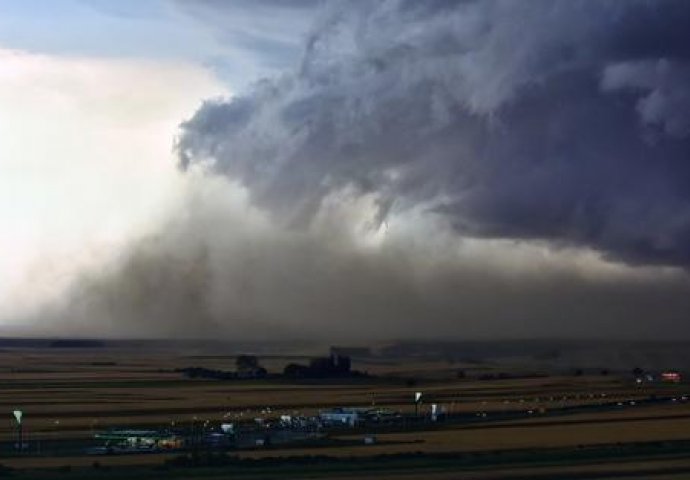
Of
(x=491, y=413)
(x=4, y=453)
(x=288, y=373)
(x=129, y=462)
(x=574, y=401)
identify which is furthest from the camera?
(x=288, y=373)

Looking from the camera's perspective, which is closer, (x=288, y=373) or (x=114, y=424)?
(x=114, y=424)

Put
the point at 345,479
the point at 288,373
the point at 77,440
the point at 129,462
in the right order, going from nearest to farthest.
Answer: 1. the point at 345,479
2. the point at 129,462
3. the point at 77,440
4. the point at 288,373

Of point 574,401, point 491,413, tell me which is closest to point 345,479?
point 491,413

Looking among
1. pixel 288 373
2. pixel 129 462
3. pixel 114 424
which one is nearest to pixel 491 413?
pixel 114 424

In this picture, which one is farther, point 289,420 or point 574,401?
point 574,401

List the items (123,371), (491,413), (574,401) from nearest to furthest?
1. (491,413)
2. (574,401)
3. (123,371)

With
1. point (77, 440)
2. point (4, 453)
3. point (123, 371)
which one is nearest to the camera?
point (4, 453)

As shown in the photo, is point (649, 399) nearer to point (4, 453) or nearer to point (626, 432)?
point (626, 432)

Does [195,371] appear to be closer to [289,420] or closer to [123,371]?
[123,371]

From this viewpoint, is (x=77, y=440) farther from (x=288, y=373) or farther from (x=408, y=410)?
(x=288, y=373)
